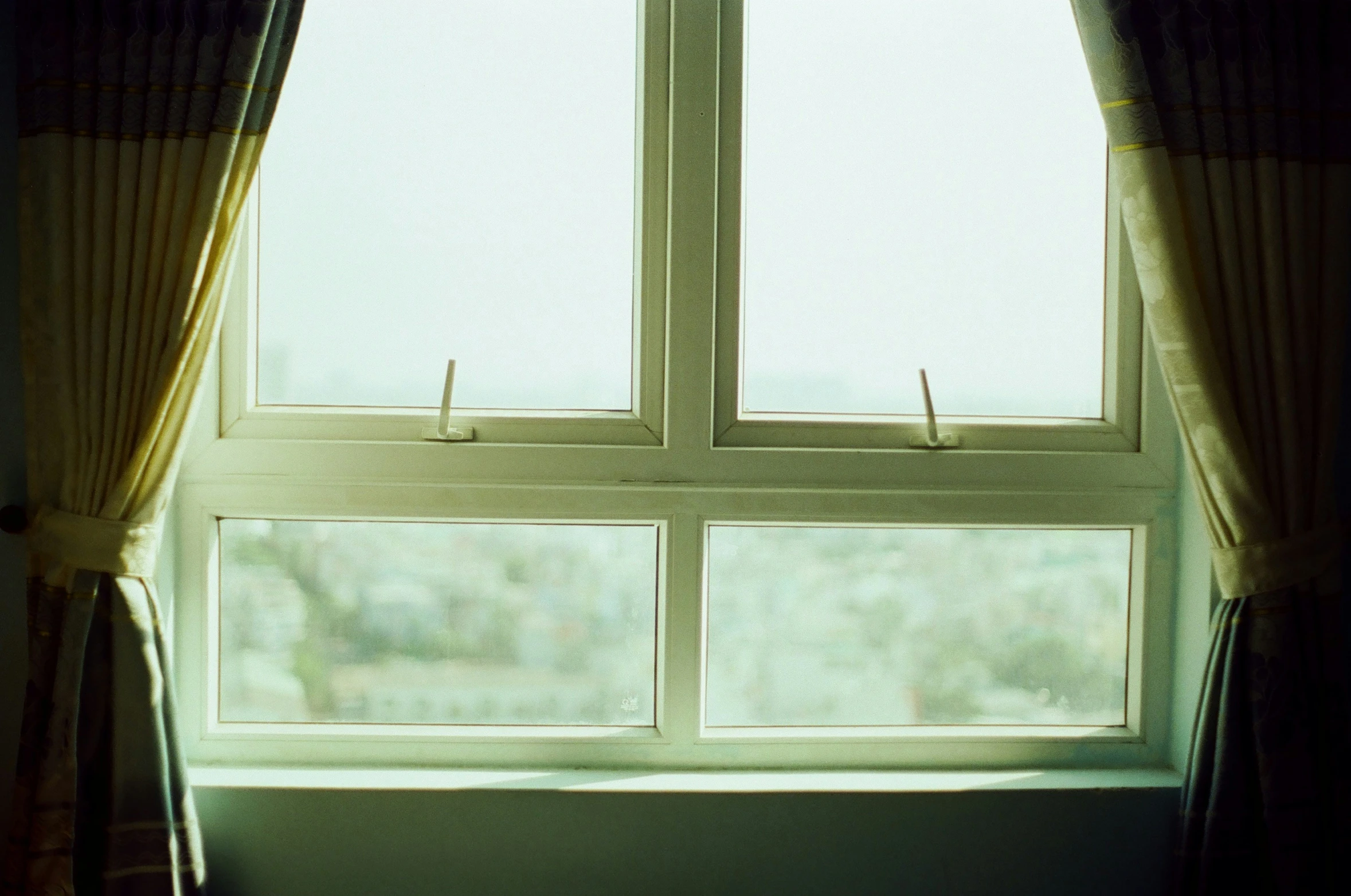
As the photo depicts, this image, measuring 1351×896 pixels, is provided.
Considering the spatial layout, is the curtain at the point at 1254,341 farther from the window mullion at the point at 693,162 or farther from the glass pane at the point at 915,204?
the window mullion at the point at 693,162

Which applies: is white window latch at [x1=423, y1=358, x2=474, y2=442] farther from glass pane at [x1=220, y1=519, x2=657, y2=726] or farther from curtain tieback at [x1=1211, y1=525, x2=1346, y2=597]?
curtain tieback at [x1=1211, y1=525, x2=1346, y2=597]

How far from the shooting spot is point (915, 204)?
1652 mm

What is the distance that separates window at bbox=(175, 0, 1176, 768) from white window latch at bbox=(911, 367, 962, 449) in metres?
0.01

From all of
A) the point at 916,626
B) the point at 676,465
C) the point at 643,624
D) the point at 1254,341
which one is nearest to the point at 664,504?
the point at 676,465

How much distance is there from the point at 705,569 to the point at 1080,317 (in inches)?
32.4

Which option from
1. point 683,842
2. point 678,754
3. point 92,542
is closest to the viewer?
point 92,542

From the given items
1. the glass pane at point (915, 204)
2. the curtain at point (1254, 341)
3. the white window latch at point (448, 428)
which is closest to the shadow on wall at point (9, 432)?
the white window latch at point (448, 428)

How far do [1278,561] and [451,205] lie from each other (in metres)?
1.49

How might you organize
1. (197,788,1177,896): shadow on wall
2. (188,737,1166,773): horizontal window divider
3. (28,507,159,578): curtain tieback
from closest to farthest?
(28,507,159,578): curtain tieback, (197,788,1177,896): shadow on wall, (188,737,1166,773): horizontal window divider

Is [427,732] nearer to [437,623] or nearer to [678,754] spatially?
[437,623]

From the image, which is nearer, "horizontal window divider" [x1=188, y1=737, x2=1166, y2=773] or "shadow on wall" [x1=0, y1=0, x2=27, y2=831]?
"shadow on wall" [x1=0, y1=0, x2=27, y2=831]

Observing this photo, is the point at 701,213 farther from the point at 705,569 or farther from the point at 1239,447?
the point at 1239,447

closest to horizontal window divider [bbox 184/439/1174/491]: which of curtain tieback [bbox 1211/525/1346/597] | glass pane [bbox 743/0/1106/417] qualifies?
glass pane [bbox 743/0/1106/417]

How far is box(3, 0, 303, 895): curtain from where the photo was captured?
4.53 feet
